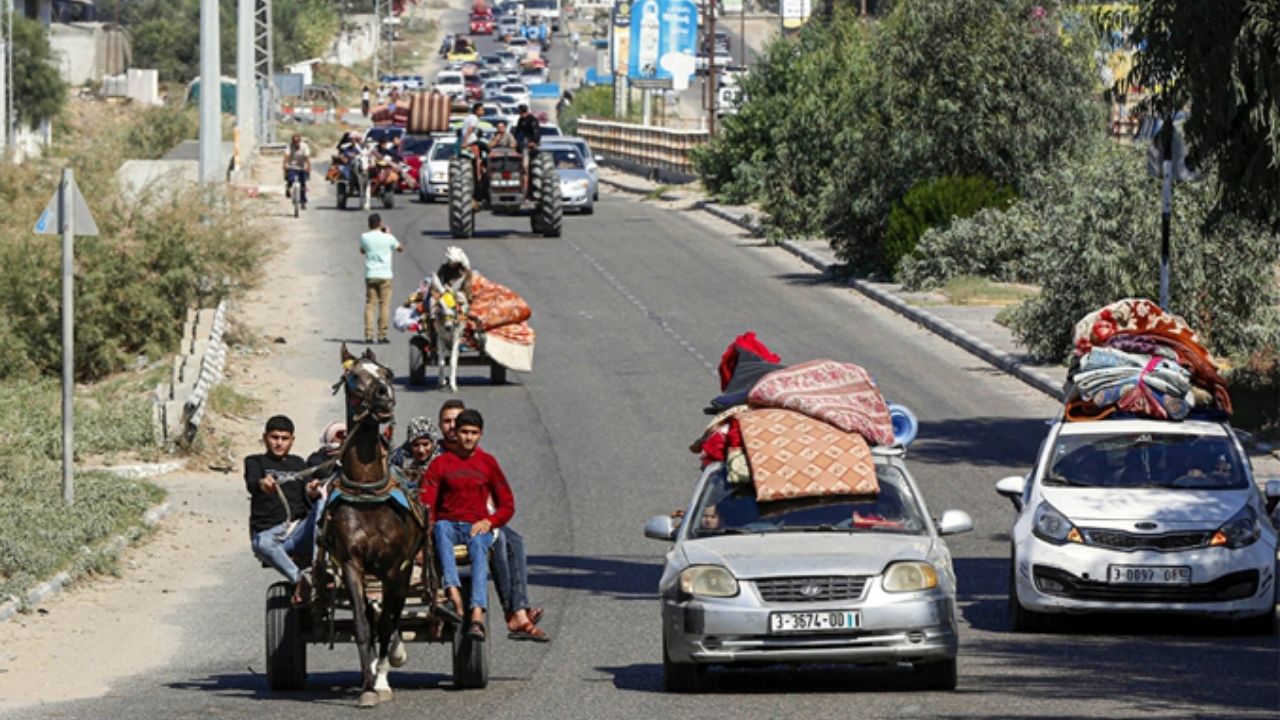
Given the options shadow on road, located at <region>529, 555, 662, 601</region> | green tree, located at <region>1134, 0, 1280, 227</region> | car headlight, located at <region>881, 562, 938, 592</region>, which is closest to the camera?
car headlight, located at <region>881, 562, 938, 592</region>

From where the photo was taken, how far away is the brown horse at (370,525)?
12922 millimetres

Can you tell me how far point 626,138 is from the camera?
257 feet

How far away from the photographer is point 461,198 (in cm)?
4828

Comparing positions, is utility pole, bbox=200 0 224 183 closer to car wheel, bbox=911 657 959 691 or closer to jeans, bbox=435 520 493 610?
jeans, bbox=435 520 493 610

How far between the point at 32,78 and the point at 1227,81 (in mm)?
82631

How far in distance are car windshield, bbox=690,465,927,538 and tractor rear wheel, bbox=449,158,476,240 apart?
3421 centimetres

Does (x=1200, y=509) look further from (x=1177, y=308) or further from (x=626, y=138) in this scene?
(x=626, y=138)

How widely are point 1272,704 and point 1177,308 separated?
19.9m

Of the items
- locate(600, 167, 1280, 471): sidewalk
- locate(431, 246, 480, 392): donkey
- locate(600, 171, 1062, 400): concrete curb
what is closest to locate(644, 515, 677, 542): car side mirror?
locate(600, 167, 1280, 471): sidewalk

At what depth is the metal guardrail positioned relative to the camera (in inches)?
2702

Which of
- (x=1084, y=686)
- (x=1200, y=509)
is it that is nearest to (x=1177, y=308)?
(x=1200, y=509)

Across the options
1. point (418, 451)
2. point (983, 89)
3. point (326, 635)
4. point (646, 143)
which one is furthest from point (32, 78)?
point (326, 635)

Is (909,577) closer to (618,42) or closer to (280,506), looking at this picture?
(280,506)

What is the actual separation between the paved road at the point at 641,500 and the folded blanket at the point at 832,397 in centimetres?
154
